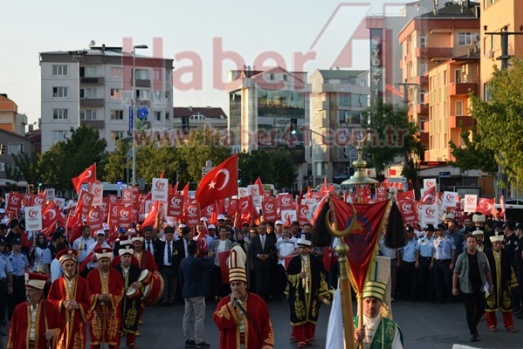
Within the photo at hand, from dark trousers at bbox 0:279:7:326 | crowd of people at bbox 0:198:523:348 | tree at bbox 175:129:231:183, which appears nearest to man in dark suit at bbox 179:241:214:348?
crowd of people at bbox 0:198:523:348

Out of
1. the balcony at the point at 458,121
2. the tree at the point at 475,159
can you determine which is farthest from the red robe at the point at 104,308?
the balcony at the point at 458,121

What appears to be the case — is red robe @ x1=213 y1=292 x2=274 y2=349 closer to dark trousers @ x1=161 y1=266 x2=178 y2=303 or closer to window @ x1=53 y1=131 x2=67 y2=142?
dark trousers @ x1=161 y1=266 x2=178 y2=303

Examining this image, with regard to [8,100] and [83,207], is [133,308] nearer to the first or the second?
[83,207]

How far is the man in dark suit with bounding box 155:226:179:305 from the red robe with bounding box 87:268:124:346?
7627 mm

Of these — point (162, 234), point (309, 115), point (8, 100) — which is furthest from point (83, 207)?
point (309, 115)

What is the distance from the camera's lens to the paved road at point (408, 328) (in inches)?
683

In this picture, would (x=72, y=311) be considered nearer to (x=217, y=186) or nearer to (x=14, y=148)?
(x=217, y=186)

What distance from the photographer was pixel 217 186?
26672 millimetres

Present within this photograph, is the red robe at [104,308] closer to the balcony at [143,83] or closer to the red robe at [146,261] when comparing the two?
→ the red robe at [146,261]

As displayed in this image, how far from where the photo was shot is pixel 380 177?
237 ft

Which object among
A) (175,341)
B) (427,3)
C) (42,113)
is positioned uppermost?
(427,3)

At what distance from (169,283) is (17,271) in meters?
4.78

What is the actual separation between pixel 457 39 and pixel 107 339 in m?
69.8

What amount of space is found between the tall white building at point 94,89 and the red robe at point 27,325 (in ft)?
311
